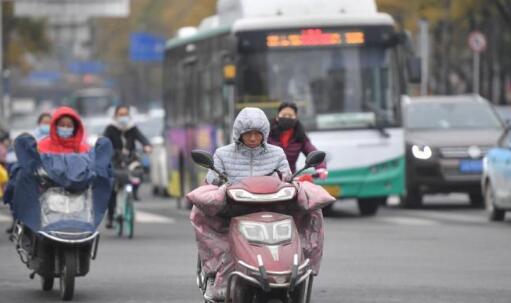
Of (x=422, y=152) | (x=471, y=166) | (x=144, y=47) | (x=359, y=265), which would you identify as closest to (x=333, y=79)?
(x=422, y=152)

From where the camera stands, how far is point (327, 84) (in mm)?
26531

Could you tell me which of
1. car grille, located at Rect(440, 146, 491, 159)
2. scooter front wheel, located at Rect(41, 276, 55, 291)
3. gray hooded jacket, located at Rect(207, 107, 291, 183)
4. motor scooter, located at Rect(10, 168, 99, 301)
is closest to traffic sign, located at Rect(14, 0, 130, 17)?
car grille, located at Rect(440, 146, 491, 159)

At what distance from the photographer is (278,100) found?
2625 centimetres

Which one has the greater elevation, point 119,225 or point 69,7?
point 69,7

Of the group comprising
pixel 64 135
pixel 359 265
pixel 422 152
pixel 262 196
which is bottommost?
pixel 359 265

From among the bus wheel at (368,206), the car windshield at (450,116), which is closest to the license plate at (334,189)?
the bus wheel at (368,206)

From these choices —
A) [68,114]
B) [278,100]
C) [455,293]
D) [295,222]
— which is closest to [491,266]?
[455,293]

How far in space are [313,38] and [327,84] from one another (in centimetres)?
73

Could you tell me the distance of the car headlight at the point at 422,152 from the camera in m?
28.9

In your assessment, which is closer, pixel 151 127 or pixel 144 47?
pixel 151 127

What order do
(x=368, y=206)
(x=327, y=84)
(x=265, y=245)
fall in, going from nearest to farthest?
(x=265, y=245), (x=327, y=84), (x=368, y=206)

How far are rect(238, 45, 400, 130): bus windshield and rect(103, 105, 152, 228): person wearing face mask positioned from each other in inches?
165

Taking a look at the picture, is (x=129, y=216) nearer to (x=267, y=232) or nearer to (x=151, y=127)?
(x=267, y=232)

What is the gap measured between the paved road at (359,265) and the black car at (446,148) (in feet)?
7.59
